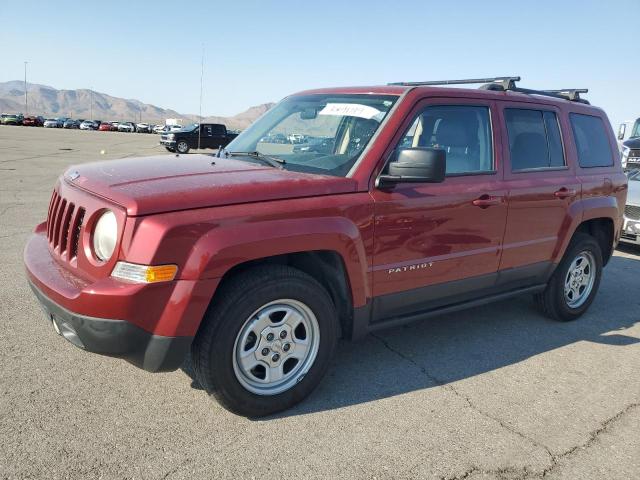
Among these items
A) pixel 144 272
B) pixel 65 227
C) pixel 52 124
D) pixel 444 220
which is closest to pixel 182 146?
pixel 65 227

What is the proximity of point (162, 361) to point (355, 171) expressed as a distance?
1564 mm

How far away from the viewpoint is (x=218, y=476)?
2451 millimetres

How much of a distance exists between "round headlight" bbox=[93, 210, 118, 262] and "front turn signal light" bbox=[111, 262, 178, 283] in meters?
0.12

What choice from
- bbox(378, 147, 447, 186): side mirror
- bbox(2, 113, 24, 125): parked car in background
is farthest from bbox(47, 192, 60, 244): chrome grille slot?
bbox(2, 113, 24, 125): parked car in background

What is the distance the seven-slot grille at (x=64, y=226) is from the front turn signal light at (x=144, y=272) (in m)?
0.49

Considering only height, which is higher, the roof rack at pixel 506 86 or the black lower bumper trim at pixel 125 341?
the roof rack at pixel 506 86

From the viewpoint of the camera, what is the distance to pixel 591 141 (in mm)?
4953

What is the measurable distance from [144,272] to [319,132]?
1.76 m

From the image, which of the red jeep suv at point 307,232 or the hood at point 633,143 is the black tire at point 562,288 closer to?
the red jeep suv at point 307,232

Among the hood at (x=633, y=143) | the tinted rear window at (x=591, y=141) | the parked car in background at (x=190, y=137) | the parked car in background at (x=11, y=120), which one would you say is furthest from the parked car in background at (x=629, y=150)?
the parked car in background at (x=11, y=120)

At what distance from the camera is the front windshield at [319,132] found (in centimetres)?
339

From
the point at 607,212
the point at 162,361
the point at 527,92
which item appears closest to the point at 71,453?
the point at 162,361

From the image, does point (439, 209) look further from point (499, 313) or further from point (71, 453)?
point (71, 453)

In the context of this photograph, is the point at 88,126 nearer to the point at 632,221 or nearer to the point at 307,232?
the point at 632,221
